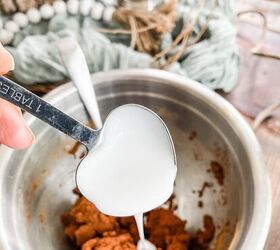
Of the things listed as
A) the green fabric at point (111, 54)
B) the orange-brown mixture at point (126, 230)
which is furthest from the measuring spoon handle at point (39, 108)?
the green fabric at point (111, 54)

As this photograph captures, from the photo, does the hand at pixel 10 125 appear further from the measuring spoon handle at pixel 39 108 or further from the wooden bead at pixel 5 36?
the wooden bead at pixel 5 36

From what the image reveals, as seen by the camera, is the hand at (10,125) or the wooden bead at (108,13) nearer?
the hand at (10,125)

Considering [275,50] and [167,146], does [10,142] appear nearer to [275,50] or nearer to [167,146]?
[167,146]

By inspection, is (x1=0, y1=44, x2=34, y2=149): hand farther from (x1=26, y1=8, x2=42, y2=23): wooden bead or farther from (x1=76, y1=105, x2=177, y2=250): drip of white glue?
(x1=26, y1=8, x2=42, y2=23): wooden bead

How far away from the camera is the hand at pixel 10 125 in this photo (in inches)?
20.2

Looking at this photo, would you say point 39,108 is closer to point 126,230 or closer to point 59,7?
point 126,230

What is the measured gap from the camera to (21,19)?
769mm

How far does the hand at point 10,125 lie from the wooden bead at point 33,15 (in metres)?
0.27

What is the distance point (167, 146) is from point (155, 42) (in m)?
0.27

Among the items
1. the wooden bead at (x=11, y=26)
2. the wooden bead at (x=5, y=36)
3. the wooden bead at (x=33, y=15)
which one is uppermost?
the wooden bead at (x=33, y=15)

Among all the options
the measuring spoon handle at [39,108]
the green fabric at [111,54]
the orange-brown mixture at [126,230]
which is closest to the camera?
the measuring spoon handle at [39,108]

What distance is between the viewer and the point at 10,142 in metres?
0.52

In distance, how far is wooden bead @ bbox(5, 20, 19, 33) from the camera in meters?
0.76

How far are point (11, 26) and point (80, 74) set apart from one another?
0.22m
